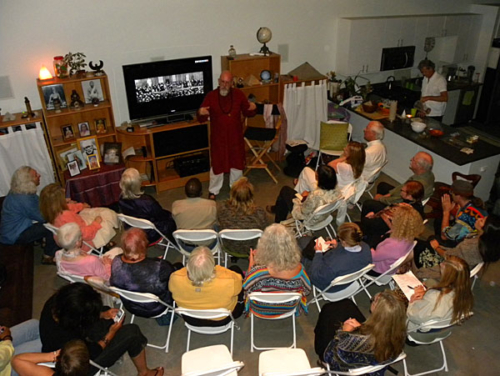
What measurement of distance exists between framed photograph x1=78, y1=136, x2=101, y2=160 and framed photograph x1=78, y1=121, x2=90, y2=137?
21 cm

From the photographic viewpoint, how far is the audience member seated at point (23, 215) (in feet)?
13.8

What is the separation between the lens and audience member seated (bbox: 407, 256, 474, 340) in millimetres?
2775

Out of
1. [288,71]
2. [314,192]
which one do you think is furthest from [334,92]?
[314,192]

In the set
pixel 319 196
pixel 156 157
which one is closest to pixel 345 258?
pixel 319 196

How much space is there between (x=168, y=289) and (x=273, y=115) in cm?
346

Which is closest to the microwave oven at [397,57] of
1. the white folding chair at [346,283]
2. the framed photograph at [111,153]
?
the framed photograph at [111,153]

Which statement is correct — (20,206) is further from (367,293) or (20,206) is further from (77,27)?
(367,293)

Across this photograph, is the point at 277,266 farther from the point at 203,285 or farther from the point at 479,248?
the point at 479,248

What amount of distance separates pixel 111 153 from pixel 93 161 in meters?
0.25

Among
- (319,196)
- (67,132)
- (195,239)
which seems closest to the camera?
(195,239)

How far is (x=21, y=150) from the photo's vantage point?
512cm

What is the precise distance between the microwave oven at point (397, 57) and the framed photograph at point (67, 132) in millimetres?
5089

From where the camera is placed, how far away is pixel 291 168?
6305 millimetres

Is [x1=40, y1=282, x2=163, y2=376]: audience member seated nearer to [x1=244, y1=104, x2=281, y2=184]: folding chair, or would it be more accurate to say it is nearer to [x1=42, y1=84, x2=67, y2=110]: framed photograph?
[x1=42, y1=84, x2=67, y2=110]: framed photograph
